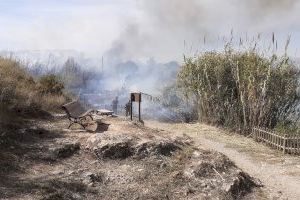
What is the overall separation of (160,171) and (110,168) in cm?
88

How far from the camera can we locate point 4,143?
9.65 m

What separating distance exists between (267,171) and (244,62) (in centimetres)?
633

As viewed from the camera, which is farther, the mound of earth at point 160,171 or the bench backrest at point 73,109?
the bench backrest at point 73,109

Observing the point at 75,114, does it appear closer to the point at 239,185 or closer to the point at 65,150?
the point at 65,150

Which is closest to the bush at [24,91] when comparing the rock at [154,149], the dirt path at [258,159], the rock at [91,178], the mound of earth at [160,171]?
the mound of earth at [160,171]

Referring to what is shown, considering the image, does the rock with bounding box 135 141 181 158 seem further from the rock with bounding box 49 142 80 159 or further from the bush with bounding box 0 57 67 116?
the bush with bounding box 0 57 67 116

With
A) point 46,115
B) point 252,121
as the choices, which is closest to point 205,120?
point 252,121

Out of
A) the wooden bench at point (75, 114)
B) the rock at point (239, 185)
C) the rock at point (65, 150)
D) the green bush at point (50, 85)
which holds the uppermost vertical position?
the green bush at point (50, 85)

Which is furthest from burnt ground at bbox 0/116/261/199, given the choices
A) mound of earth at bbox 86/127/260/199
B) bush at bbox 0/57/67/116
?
bush at bbox 0/57/67/116

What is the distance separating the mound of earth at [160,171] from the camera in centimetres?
834

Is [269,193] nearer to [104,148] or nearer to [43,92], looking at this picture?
[104,148]

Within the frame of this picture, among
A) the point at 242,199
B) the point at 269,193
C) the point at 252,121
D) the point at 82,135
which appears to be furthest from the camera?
the point at 252,121

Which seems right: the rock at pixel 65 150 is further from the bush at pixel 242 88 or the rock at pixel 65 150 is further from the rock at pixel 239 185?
the bush at pixel 242 88

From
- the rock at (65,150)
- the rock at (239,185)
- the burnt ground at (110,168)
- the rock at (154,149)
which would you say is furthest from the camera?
the rock at (154,149)
